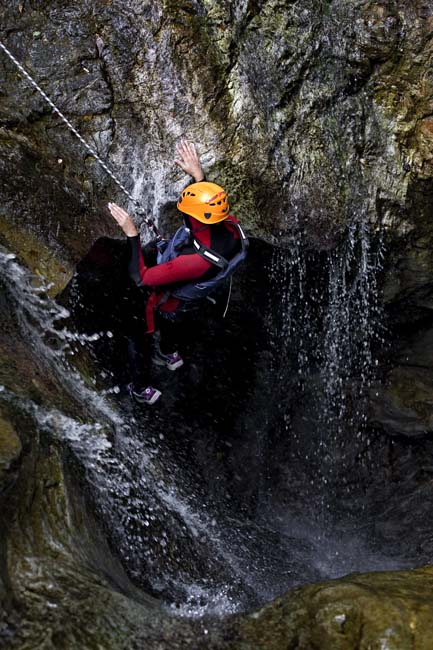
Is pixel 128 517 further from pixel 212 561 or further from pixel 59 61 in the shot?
pixel 59 61

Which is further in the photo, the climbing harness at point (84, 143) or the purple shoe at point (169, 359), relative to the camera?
the purple shoe at point (169, 359)

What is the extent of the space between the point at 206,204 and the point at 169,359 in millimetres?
2267

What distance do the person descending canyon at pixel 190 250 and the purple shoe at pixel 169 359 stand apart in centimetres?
54

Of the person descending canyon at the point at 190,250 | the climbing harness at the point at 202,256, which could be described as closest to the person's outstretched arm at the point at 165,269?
the person descending canyon at the point at 190,250

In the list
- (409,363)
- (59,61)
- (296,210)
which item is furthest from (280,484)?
(59,61)

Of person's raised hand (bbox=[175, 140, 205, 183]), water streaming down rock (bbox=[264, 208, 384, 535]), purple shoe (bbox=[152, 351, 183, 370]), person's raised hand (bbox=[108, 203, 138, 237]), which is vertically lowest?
water streaming down rock (bbox=[264, 208, 384, 535])

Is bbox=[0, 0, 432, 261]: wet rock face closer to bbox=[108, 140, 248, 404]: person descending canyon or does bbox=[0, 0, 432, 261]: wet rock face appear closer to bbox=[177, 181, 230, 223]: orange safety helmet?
bbox=[108, 140, 248, 404]: person descending canyon

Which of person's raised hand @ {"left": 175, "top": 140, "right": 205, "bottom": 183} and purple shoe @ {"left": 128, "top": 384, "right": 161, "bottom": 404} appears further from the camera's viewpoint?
purple shoe @ {"left": 128, "top": 384, "right": 161, "bottom": 404}

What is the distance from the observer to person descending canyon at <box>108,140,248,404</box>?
6.07 metres

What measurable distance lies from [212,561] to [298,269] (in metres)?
3.39

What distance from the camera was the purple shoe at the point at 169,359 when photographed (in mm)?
7668

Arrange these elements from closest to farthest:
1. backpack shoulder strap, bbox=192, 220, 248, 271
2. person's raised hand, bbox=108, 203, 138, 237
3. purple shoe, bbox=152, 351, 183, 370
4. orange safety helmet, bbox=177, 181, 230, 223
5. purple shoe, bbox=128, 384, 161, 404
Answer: person's raised hand, bbox=108, 203, 138, 237, orange safety helmet, bbox=177, 181, 230, 223, backpack shoulder strap, bbox=192, 220, 248, 271, purple shoe, bbox=128, 384, 161, 404, purple shoe, bbox=152, 351, 183, 370

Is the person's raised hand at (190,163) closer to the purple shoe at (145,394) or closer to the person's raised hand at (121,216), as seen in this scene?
the person's raised hand at (121,216)

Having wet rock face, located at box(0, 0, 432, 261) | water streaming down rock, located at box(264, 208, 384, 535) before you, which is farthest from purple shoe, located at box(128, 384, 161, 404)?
water streaming down rock, located at box(264, 208, 384, 535)
